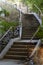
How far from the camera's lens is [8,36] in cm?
1803

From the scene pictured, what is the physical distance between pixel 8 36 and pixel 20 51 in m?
2.11

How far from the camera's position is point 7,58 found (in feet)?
51.5

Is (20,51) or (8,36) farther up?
(8,36)

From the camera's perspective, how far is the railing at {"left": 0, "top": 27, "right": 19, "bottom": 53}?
17.1 metres

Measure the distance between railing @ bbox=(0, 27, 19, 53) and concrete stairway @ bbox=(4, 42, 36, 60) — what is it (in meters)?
0.64

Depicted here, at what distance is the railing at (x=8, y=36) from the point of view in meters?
17.1

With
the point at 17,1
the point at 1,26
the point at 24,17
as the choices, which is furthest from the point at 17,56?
the point at 17,1

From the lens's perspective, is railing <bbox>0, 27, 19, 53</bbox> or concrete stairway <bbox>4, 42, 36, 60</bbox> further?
railing <bbox>0, 27, 19, 53</bbox>

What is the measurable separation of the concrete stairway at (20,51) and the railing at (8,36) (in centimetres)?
64

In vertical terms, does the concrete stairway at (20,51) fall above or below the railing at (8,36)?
below

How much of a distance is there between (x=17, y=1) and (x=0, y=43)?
13.3 m

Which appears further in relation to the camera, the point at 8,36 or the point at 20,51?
the point at 8,36

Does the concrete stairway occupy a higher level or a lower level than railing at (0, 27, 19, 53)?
lower

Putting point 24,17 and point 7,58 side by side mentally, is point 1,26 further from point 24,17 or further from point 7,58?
point 24,17
